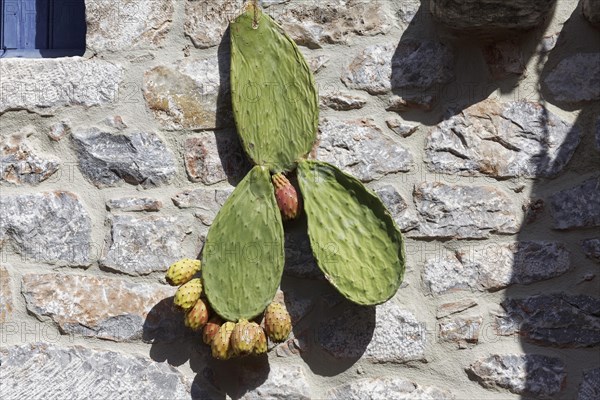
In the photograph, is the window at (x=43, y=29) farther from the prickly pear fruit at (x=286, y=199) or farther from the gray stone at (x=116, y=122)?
the prickly pear fruit at (x=286, y=199)

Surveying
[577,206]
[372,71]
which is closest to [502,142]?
[577,206]

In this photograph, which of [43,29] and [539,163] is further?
[43,29]

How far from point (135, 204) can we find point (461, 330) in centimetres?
76

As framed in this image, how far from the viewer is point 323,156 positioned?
176 centimetres

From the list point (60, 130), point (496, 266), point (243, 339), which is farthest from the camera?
point (60, 130)

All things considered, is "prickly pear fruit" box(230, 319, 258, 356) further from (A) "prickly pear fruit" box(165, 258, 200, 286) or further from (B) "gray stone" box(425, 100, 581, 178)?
(B) "gray stone" box(425, 100, 581, 178)

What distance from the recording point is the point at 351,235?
5.56 feet

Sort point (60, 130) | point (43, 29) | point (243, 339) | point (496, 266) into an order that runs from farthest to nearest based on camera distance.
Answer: point (43, 29)
point (60, 130)
point (496, 266)
point (243, 339)

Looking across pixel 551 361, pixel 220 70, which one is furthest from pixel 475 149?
pixel 220 70

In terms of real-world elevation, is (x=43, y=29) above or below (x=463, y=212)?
above

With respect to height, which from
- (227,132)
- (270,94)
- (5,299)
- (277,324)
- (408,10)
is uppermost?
(408,10)

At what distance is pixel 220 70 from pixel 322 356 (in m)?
0.67

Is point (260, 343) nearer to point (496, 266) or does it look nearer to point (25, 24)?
point (496, 266)

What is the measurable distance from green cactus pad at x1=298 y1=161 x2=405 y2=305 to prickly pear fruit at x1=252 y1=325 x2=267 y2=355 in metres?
0.18
